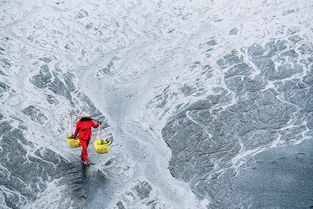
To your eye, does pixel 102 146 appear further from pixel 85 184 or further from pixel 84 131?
pixel 85 184

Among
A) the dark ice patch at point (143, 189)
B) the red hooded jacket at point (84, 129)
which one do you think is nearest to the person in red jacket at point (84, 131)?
the red hooded jacket at point (84, 129)

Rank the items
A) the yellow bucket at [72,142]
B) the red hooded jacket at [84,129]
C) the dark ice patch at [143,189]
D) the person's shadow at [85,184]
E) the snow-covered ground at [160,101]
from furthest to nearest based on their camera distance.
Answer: the yellow bucket at [72,142], the red hooded jacket at [84,129], the snow-covered ground at [160,101], the dark ice patch at [143,189], the person's shadow at [85,184]

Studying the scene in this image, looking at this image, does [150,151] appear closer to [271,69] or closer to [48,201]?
[48,201]

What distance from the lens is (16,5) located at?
15172 millimetres

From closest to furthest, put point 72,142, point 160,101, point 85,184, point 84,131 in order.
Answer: point 85,184 < point 84,131 < point 72,142 < point 160,101

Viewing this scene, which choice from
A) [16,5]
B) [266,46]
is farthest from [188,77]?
[16,5]

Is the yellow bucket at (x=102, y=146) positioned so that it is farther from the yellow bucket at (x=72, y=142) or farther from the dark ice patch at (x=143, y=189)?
the dark ice patch at (x=143, y=189)

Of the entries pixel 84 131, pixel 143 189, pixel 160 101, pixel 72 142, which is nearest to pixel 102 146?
pixel 84 131

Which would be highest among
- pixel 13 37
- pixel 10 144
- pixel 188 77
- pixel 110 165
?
pixel 13 37

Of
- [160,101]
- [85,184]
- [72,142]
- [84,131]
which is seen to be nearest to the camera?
[85,184]

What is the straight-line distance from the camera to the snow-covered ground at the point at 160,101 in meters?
7.81

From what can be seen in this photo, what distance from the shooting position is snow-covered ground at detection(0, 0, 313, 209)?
781 centimetres

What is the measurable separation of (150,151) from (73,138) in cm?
190

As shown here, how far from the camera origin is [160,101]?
37.7 ft
